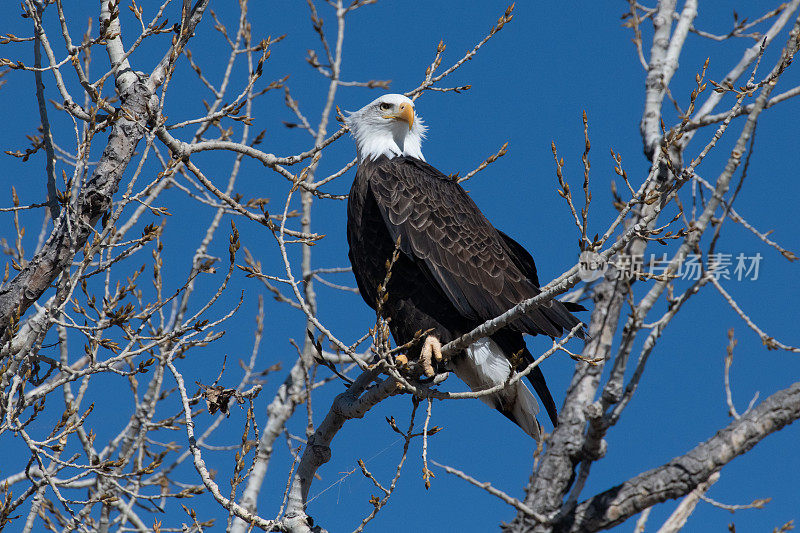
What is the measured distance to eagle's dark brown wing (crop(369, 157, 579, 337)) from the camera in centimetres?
424

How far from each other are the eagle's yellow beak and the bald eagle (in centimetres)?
44

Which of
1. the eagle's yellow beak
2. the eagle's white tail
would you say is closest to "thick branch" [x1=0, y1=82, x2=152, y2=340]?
the eagle's yellow beak

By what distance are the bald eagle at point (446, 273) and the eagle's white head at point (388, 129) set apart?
298mm

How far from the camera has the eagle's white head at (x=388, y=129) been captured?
5168mm

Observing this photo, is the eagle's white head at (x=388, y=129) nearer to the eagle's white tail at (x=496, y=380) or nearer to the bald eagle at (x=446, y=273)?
the bald eagle at (x=446, y=273)

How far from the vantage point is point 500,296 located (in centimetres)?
434

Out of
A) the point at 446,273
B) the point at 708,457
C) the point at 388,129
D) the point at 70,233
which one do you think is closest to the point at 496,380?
the point at 446,273

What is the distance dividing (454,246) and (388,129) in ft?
4.18

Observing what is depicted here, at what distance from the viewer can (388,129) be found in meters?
5.29

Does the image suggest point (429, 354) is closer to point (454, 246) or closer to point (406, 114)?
point (454, 246)

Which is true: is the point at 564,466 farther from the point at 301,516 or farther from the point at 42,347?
the point at 42,347

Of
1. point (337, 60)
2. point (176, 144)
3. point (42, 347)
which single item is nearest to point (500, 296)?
point (176, 144)

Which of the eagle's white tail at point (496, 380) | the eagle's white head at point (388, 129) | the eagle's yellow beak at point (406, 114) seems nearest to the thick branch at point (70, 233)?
the eagle's white head at point (388, 129)

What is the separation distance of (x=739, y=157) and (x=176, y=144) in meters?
3.26
